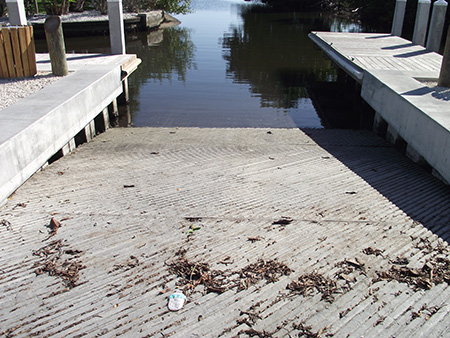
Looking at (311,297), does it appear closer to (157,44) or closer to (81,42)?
(157,44)

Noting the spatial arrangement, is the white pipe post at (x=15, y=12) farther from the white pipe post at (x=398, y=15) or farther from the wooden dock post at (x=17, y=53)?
the white pipe post at (x=398, y=15)

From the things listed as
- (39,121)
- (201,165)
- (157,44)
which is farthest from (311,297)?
(157,44)

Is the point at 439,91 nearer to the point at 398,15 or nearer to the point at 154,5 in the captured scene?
the point at 398,15

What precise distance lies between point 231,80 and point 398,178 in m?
9.03

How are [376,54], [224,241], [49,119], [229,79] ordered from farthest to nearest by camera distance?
[229,79]
[376,54]
[49,119]
[224,241]

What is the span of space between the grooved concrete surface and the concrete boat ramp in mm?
13

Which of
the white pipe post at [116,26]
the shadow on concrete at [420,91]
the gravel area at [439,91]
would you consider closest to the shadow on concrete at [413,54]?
the gravel area at [439,91]

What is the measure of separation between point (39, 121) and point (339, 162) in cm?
409

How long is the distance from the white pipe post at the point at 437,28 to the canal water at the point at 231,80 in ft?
9.62

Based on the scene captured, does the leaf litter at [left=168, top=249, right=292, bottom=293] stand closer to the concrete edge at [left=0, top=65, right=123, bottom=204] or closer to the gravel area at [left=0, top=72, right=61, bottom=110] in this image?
the concrete edge at [left=0, top=65, right=123, bottom=204]

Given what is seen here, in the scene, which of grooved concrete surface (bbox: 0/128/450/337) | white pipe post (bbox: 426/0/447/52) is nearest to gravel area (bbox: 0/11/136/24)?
white pipe post (bbox: 426/0/447/52)

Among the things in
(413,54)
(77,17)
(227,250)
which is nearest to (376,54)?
(413,54)

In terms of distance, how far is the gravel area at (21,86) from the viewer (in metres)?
6.54

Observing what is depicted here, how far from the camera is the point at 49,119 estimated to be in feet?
18.7
